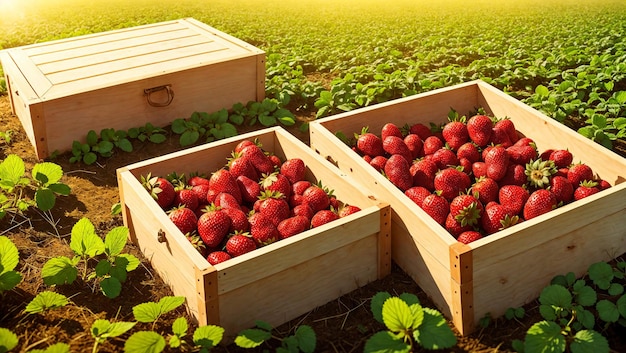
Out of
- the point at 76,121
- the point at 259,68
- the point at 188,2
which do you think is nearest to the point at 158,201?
the point at 76,121

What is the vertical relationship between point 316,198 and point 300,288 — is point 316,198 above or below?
above

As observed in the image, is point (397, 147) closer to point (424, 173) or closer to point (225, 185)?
point (424, 173)

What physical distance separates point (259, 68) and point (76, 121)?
146 cm

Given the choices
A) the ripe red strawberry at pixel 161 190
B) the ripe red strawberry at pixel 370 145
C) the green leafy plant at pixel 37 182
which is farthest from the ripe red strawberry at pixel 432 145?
the green leafy plant at pixel 37 182

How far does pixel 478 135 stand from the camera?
420 cm

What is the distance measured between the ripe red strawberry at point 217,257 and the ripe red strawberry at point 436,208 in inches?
38.9

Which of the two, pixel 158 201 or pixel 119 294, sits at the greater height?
pixel 158 201

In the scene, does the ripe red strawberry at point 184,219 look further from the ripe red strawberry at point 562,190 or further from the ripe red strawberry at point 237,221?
the ripe red strawberry at point 562,190

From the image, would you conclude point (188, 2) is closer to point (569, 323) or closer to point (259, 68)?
point (259, 68)

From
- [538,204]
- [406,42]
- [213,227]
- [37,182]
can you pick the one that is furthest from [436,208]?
[406,42]

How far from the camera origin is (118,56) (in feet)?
18.2

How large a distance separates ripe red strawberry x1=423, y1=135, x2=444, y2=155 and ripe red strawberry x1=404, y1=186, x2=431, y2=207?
551mm

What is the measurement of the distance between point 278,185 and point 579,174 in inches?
62.5

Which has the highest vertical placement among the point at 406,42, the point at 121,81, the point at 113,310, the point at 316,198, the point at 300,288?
the point at 121,81
